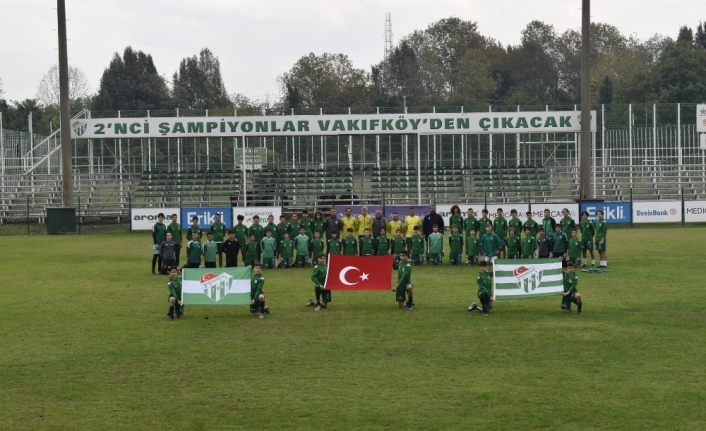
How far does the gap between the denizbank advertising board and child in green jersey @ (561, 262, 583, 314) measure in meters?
28.8

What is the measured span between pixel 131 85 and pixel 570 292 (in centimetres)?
9203

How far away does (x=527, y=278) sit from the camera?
70.6ft

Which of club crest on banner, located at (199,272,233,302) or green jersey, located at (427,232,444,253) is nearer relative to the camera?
club crest on banner, located at (199,272,233,302)

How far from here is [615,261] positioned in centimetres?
3131

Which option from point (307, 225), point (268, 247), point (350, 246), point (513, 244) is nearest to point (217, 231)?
point (268, 247)

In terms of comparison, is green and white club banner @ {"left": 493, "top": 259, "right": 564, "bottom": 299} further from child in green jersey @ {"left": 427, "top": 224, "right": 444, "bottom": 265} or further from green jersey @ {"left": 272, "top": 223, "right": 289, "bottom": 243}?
green jersey @ {"left": 272, "top": 223, "right": 289, "bottom": 243}

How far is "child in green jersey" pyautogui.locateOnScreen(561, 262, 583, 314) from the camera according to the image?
Result: 68.7 feet

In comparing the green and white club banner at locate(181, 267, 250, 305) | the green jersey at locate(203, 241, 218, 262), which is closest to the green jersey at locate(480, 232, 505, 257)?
the green jersey at locate(203, 241, 218, 262)

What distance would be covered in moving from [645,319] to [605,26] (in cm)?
11948

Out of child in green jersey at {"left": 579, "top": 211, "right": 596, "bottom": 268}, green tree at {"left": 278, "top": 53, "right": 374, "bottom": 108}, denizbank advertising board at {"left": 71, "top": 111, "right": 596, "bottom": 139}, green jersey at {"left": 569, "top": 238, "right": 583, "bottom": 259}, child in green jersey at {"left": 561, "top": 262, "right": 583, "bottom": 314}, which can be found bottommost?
child in green jersey at {"left": 561, "top": 262, "right": 583, "bottom": 314}

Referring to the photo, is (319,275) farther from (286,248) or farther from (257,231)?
(257,231)

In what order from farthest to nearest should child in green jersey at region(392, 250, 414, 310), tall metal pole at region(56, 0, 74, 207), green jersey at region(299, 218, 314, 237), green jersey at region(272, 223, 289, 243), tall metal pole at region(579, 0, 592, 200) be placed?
tall metal pole at region(56, 0, 74, 207) < tall metal pole at region(579, 0, 592, 200) < green jersey at region(299, 218, 314, 237) < green jersey at region(272, 223, 289, 243) < child in green jersey at region(392, 250, 414, 310)

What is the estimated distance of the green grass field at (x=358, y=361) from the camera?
13125 millimetres

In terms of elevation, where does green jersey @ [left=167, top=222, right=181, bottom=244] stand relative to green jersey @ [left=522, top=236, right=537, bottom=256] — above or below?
above
